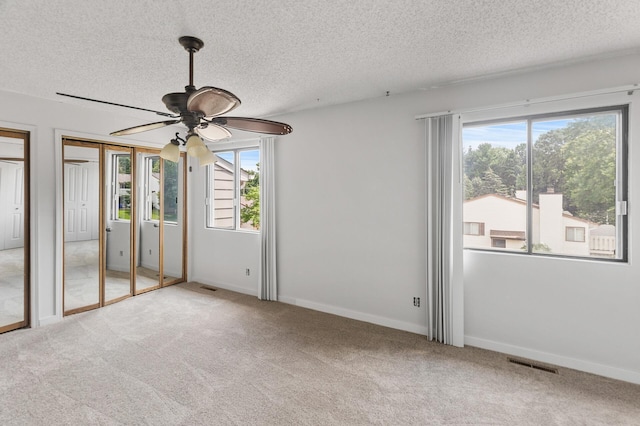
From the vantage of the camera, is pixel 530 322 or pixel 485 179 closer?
pixel 530 322

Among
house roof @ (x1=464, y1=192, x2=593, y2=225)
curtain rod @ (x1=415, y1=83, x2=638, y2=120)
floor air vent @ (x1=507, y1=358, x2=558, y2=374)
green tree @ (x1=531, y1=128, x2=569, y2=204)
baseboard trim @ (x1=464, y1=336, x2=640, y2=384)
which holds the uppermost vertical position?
curtain rod @ (x1=415, y1=83, x2=638, y2=120)

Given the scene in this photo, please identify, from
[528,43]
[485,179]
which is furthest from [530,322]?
[528,43]

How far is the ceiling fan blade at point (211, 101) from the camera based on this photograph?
1.71m

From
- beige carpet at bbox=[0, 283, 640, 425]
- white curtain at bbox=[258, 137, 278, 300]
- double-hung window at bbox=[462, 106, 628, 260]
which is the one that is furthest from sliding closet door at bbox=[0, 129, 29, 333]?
double-hung window at bbox=[462, 106, 628, 260]

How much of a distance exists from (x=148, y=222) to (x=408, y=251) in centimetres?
370

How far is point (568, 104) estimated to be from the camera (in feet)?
8.73

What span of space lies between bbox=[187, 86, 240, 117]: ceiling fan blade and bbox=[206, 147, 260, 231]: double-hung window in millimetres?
2829

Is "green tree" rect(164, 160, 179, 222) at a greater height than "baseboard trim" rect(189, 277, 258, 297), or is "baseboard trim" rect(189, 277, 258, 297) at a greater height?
"green tree" rect(164, 160, 179, 222)

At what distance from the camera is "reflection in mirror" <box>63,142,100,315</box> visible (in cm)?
386

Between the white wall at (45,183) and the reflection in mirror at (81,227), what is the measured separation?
15cm

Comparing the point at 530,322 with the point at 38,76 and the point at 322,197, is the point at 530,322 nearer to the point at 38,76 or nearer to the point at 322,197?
the point at 322,197

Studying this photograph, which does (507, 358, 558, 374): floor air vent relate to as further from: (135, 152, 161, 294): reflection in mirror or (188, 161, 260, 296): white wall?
(135, 152, 161, 294): reflection in mirror

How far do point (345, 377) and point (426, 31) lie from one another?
2596mm

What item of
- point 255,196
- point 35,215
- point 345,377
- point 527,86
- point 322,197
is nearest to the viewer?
point 345,377
